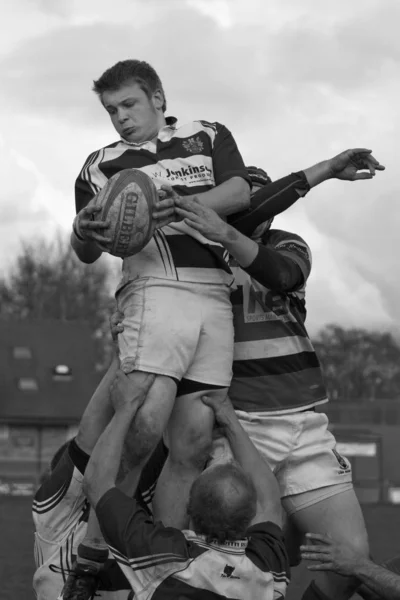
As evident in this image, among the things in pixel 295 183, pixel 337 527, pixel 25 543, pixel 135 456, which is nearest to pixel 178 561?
pixel 135 456

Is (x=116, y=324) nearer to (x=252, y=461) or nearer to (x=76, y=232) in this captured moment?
(x=76, y=232)

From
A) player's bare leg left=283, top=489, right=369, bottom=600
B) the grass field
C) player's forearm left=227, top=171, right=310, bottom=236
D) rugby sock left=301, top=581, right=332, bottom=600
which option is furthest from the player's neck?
the grass field

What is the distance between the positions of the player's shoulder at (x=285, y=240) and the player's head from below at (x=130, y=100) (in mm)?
827

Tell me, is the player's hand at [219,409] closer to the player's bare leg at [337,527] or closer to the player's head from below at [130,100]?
the player's bare leg at [337,527]

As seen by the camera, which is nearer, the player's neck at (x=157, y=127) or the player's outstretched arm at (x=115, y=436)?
the player's outstretched arm at (x=115, y=436)

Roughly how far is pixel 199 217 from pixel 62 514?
162 cm

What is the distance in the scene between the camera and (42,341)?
118 ft

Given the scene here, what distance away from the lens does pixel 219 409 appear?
14.5ft

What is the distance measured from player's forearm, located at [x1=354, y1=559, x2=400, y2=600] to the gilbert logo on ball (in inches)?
65.5

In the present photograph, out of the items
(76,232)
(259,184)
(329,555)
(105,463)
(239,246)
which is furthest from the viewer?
(259,184)

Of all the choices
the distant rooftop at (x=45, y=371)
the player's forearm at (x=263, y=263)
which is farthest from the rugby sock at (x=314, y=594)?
the distant rooftop at (x=45, y=371)

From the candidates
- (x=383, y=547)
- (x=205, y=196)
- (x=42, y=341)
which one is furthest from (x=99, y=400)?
(x=42, y=341)

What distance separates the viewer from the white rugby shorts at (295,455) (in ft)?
15.3

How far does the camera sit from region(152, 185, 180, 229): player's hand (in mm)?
4242
